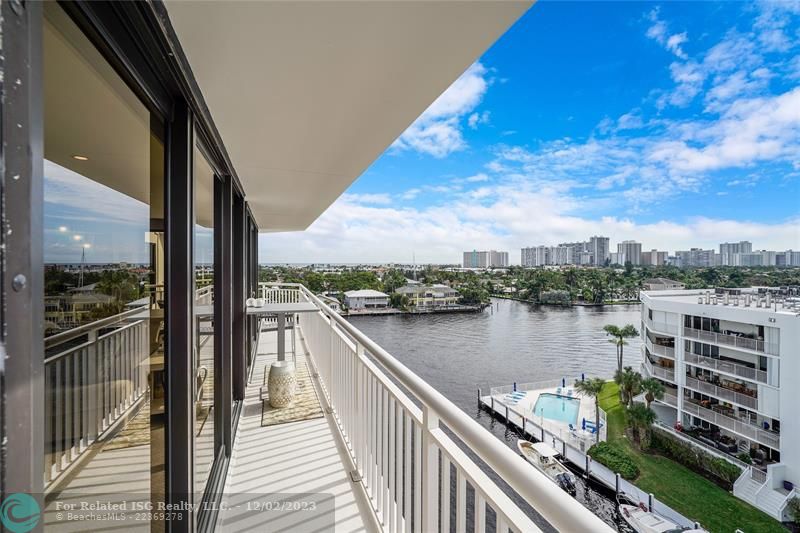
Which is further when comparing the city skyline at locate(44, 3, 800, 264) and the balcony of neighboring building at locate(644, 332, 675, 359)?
the city skyline at locate(44, 3, 800, 264)

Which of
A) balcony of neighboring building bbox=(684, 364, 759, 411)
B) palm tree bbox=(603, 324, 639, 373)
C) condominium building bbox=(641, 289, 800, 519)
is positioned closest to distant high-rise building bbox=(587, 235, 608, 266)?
palm tree bbox=(603, 324, 639, 373)

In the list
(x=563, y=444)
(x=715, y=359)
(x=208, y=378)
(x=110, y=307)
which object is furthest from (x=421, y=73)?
(x=715, y=359)

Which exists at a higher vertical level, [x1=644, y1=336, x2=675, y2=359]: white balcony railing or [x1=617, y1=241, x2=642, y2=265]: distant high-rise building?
[x1=617, y1=241, x2=642, y2=265]: distant high-rise building

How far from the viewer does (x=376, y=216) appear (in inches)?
1218

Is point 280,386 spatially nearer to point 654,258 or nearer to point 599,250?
point 654,258

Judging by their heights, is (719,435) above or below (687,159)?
below

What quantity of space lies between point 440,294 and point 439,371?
3027 mm

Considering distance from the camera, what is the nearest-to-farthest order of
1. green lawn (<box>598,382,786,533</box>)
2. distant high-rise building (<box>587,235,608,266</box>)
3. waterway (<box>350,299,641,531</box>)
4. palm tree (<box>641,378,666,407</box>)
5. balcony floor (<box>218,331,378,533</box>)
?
balcony floor (<box>218,331,378,533</box>) < green lawn (<box>598,382,786,533</box>) < palm tree (<box>641,378,666,407</box>) < waterway (<box>350,299,641,531</box>) < distant high-rise building (<box>587,235,608,266</box>)

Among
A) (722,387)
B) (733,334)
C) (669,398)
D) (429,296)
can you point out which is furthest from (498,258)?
(733,334)

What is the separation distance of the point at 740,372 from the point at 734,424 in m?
2.19

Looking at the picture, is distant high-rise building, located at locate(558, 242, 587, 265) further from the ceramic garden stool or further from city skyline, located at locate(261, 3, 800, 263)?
the ceramic garden stool

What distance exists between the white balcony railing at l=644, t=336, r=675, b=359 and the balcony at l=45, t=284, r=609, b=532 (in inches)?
553

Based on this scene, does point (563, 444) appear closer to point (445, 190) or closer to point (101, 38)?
point (101, 38)

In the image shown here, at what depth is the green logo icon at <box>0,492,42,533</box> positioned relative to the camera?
1.28ft
